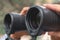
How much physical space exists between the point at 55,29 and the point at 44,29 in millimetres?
35

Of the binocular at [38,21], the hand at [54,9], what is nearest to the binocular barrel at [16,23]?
the binocular at [38,21]

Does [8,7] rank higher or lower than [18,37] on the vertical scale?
higher

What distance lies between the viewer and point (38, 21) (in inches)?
17.5

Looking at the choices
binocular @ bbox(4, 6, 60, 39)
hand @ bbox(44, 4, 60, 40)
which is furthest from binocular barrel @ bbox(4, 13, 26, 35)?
hand @ bbox(44, 4, 60, 40)

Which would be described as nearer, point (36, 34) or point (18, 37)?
point (36, 34)

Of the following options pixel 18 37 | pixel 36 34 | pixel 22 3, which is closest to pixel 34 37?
pixel 36 34

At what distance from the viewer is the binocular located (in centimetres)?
39

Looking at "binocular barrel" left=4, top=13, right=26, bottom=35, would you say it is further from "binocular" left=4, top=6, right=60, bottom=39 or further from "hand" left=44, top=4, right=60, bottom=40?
"hand" left=44, top=4, right=60, bottom=40

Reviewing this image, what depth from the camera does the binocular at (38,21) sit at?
39 centimetres

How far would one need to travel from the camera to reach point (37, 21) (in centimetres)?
45

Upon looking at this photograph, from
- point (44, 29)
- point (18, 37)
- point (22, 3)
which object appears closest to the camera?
point (44, 29)

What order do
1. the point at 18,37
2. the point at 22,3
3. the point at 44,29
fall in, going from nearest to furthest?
1. the point at 44,29
2. the point at 18,37
3. the point at 22,3

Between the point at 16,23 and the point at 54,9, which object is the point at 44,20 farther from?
the point at 16,23

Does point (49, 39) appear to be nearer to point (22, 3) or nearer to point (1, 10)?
point (22, 3)
